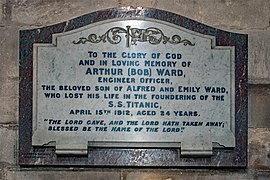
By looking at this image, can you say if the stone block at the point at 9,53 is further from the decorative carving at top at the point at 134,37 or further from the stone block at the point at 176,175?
the stone block at the point at 176,175

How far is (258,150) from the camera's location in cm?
210

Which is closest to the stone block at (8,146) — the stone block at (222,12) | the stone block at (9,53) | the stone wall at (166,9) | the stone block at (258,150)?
the stone wall at (166,9)

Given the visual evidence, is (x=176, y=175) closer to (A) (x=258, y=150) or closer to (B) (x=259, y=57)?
(A) (x=258, y=150)

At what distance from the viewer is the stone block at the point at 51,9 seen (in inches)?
83.6

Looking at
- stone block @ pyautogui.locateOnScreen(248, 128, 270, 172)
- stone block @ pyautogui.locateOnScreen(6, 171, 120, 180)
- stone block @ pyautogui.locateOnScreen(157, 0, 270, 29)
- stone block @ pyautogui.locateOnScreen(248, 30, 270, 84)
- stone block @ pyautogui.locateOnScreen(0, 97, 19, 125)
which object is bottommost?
stone block @ pyautogui.locateOnScreen(6, 171, 120, 180)

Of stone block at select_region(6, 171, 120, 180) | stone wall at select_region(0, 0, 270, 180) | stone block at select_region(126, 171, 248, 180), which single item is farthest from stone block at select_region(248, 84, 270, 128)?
stone block at select_region(6, 171, 120, 180)

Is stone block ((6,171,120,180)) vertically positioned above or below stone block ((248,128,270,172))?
below

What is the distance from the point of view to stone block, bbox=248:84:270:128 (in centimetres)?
210

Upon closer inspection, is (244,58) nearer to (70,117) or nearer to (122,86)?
(122,86)

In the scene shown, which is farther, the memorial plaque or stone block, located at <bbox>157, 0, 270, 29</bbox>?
stone block, located at <bbox>157, 0, 270, 29</bbox>

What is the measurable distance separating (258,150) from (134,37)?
2.14 ft

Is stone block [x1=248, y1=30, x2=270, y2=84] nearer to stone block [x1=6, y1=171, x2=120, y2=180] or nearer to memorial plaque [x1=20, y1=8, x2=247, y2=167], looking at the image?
memorial plaque [x1=20, y1=8, x2=247, y2=167]

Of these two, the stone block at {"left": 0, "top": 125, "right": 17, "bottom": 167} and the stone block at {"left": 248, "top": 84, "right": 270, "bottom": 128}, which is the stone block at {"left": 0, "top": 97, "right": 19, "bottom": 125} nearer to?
the stone block at {"left": 0, "top": 125, "right": 17, "bottom": 167}

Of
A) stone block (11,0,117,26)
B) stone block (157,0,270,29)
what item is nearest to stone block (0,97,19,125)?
stone block (11,0,117,26)
